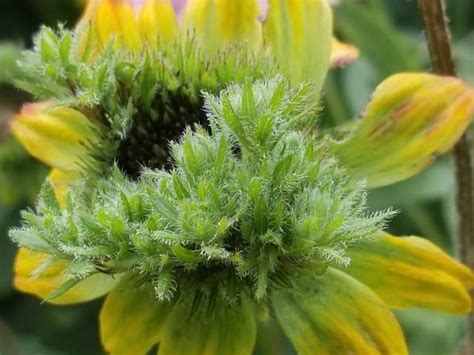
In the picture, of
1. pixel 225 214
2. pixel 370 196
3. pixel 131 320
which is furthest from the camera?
pixel 370 196

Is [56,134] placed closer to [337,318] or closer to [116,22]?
[116,22]

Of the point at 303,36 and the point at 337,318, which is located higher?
the point at 303,36

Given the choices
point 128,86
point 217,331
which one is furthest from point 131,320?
point 128,86

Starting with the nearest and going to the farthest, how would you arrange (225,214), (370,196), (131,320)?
(225,214), (131,320), (370,196)

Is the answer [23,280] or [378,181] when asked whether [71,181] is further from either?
[378,181]

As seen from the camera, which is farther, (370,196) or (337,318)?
(370,196)

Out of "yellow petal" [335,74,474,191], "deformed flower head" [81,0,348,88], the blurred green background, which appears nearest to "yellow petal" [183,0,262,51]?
"deformed flower head" [81,0,348,88]

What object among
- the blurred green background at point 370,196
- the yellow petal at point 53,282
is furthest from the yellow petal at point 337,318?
the blurred green background at point 370,196

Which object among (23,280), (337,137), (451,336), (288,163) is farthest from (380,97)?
(451,336)
